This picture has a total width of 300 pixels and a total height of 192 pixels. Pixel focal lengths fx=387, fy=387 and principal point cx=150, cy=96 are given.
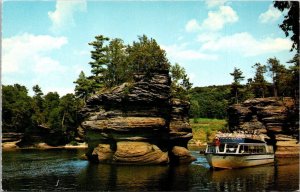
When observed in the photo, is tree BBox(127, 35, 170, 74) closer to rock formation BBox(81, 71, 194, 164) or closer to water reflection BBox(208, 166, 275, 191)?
rock formation BBox(81, 71, 194, 164)

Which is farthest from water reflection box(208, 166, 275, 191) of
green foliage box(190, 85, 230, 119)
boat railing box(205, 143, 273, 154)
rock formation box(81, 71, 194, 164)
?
green foliage box(190, 85, 230, 119)

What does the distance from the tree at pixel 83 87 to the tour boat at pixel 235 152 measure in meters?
60.4

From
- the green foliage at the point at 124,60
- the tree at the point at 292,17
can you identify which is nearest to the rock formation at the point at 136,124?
the green foliage at the point at 124,60

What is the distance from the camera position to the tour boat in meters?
49.8

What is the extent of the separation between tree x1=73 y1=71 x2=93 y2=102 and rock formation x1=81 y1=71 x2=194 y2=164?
47.0 m

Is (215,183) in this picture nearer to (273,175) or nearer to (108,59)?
(273,175)

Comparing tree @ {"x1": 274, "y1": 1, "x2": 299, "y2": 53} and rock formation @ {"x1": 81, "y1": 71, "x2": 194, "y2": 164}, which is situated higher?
tree @ {"x1": 274, "y1": 1, "x2": 299, "y2": 53}

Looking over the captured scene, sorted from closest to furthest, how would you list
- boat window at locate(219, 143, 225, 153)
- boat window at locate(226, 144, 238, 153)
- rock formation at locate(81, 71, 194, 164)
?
boat window at locate(226, 144, 238, 153) < boat window at locate(219, 143, 225, 153) < rock formation at locate(81, 71, 194, 164)

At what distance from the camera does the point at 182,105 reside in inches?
2603

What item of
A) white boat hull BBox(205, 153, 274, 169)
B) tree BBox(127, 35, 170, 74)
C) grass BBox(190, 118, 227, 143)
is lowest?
white boat hull BBox(205, 153, 274, 169)

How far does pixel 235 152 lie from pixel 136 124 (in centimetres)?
1429

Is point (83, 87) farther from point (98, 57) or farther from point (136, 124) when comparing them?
point (136, 124)

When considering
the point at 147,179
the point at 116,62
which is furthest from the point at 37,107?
the point at 147,179

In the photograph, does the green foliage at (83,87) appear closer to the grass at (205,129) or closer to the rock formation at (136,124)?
the grass at (205,129)
